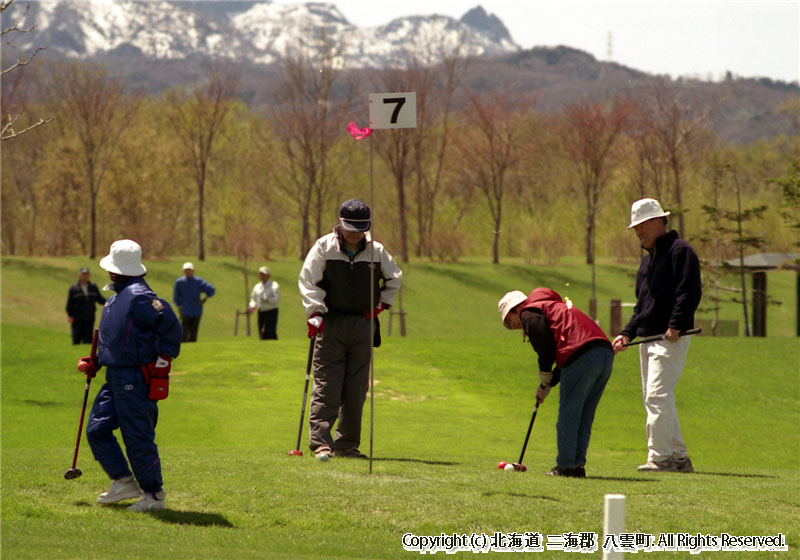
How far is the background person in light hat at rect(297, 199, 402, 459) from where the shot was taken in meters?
9.92

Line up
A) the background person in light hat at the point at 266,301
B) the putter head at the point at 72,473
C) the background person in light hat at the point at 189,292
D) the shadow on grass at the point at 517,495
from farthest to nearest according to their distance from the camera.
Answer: the background person in light hat at the point at 189,292, the background person in light hat at the point at 266,301, the putter head at the point at 72,473, the shadow on grass at the point at 517,495

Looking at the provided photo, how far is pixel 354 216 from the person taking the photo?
9.80m

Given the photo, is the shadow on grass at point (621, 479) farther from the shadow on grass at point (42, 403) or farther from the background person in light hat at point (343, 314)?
the shadow on grass at point (42, 403)

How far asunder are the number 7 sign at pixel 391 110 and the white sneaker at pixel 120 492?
3.67 m

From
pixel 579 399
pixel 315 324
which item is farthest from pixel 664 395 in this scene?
pixel 315 324

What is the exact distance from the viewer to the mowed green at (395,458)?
23.8 feet

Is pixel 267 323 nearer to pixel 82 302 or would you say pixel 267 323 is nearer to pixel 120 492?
pixel 82 302

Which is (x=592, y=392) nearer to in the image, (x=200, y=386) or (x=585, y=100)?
(x=200, y=386)

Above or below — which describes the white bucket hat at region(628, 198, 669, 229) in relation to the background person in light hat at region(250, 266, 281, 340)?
above

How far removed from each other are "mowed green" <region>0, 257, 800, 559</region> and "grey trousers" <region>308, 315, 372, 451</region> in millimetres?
565

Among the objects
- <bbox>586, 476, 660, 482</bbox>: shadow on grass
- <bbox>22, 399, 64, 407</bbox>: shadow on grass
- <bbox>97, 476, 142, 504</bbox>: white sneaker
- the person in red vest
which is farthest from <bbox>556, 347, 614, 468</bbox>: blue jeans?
<bbox>22, 399, 64, 407</bbox>: shadow on grass

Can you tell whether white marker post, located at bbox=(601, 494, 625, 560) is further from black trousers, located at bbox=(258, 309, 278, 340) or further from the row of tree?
the row of tree

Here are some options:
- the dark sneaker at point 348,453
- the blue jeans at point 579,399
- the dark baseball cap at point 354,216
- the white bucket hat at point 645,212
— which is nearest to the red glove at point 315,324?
the dark baseball cap at point 354,216

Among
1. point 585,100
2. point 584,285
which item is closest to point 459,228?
point 585,100
